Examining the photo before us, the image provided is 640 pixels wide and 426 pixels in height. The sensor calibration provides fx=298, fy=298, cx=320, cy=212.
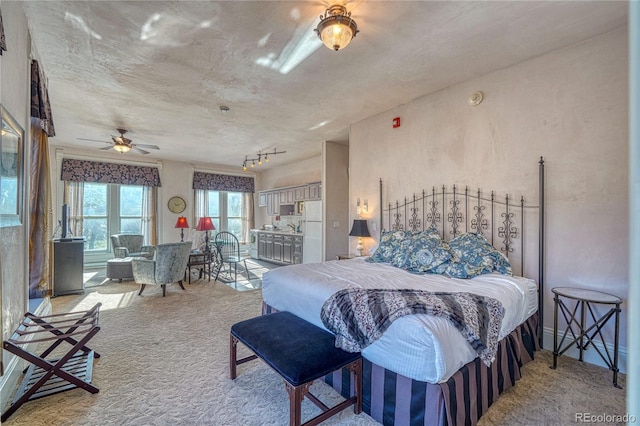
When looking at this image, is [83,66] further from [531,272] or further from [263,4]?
[531,272]

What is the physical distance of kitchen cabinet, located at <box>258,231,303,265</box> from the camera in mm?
7082

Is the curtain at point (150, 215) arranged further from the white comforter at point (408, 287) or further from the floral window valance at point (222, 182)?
the white comforter at point (408, 287)

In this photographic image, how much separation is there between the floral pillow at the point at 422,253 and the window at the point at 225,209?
6678 mm

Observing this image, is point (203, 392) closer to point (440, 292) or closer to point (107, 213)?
point (440, 292)

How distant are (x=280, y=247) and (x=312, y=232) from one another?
1.46 m

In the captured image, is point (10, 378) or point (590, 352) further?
point (590, 352)

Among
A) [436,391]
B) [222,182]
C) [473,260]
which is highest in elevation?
[222,182]

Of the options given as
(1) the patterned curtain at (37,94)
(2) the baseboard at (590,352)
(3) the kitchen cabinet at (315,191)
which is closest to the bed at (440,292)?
(2) the baseboard at (590,352)

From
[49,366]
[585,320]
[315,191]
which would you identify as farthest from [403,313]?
[315,191]

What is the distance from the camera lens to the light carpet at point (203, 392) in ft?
6.49

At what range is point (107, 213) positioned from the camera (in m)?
7.35

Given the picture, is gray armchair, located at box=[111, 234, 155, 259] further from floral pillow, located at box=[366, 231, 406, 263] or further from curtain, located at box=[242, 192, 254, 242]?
floral pillow, located at box=[366, 231, 406, 263]

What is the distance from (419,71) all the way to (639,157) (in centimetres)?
318

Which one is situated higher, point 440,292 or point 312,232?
point 312,232
